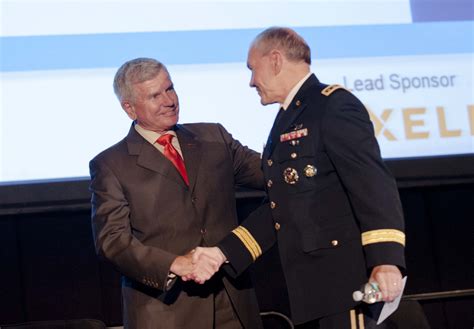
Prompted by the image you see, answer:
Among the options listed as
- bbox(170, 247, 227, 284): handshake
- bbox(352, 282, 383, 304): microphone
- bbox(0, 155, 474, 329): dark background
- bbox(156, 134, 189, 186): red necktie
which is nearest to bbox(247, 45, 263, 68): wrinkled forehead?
bbox(156, 134, 189, 186): red necktie

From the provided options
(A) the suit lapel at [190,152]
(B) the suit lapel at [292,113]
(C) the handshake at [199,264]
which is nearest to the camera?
(B) the suit lapel at [292,113]

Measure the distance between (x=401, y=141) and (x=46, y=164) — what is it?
1.56m

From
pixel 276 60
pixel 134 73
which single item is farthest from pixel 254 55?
pixel 134 73

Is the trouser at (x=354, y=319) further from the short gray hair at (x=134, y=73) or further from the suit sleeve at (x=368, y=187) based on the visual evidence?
the short gray hair at (x=134, y=73)

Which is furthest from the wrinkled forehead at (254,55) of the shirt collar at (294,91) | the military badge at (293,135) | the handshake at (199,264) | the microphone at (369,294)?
the microphone at (369,294)

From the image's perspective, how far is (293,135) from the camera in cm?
231

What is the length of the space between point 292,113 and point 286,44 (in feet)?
0.69

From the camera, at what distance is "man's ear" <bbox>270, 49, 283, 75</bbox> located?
2381mm

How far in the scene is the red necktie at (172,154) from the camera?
277 centimetres

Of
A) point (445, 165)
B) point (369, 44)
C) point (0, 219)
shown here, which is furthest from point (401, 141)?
point (0, 219)

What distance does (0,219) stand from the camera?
353 cm

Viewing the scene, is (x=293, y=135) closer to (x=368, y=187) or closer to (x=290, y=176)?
(x=290, y=176)

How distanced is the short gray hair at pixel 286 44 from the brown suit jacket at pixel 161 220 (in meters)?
0.56

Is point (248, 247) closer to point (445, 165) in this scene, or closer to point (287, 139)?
point (287, 139)
